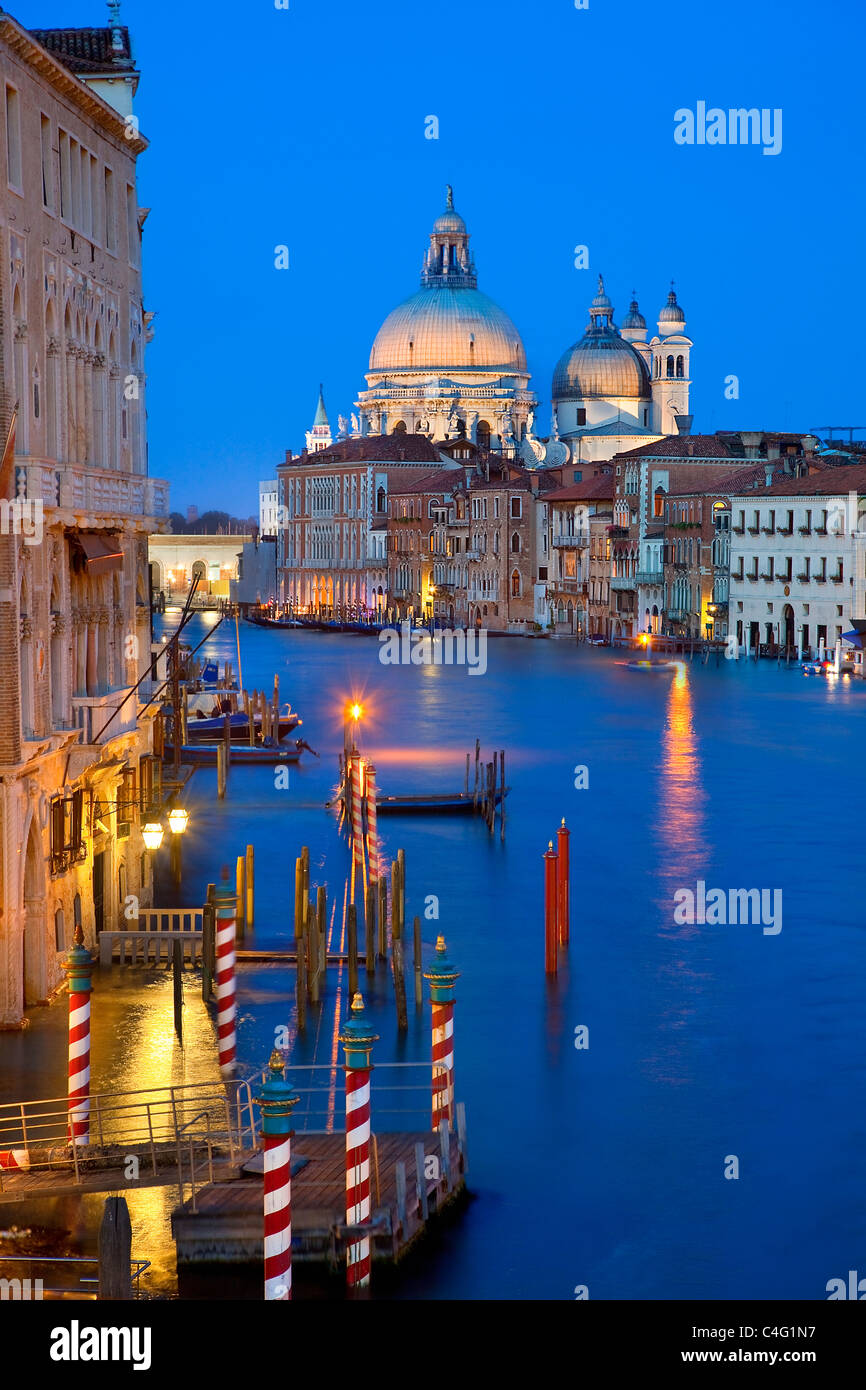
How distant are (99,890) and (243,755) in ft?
53.6

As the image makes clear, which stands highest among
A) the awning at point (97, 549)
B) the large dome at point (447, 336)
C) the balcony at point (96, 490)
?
the large dome at point (447, 336)

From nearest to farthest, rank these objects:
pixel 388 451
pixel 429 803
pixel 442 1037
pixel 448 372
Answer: pixel 442 1037 → pixel 429 803 → pixel 388 451 → pixel 448 372

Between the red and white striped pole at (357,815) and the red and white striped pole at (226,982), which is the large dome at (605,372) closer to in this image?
the red and white striped pole at (357,815)

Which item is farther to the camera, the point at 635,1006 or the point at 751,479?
the point at 751,479

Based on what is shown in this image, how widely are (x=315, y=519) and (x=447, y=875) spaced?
76820mm

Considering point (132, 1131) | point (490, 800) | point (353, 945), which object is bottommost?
point (132, 1131)

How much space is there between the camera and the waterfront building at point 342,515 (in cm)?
9006

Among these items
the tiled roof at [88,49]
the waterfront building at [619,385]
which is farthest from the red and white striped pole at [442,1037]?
the waterfront building at [619,385]

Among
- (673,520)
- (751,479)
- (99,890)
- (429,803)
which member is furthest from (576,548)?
(99,890)

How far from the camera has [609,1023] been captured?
15.0m

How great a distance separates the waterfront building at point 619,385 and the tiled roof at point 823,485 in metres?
32.2

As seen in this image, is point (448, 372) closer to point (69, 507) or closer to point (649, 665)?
point (649, 665)

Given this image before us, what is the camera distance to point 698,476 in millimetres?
65125

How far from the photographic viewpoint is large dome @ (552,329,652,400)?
92.2 metres
